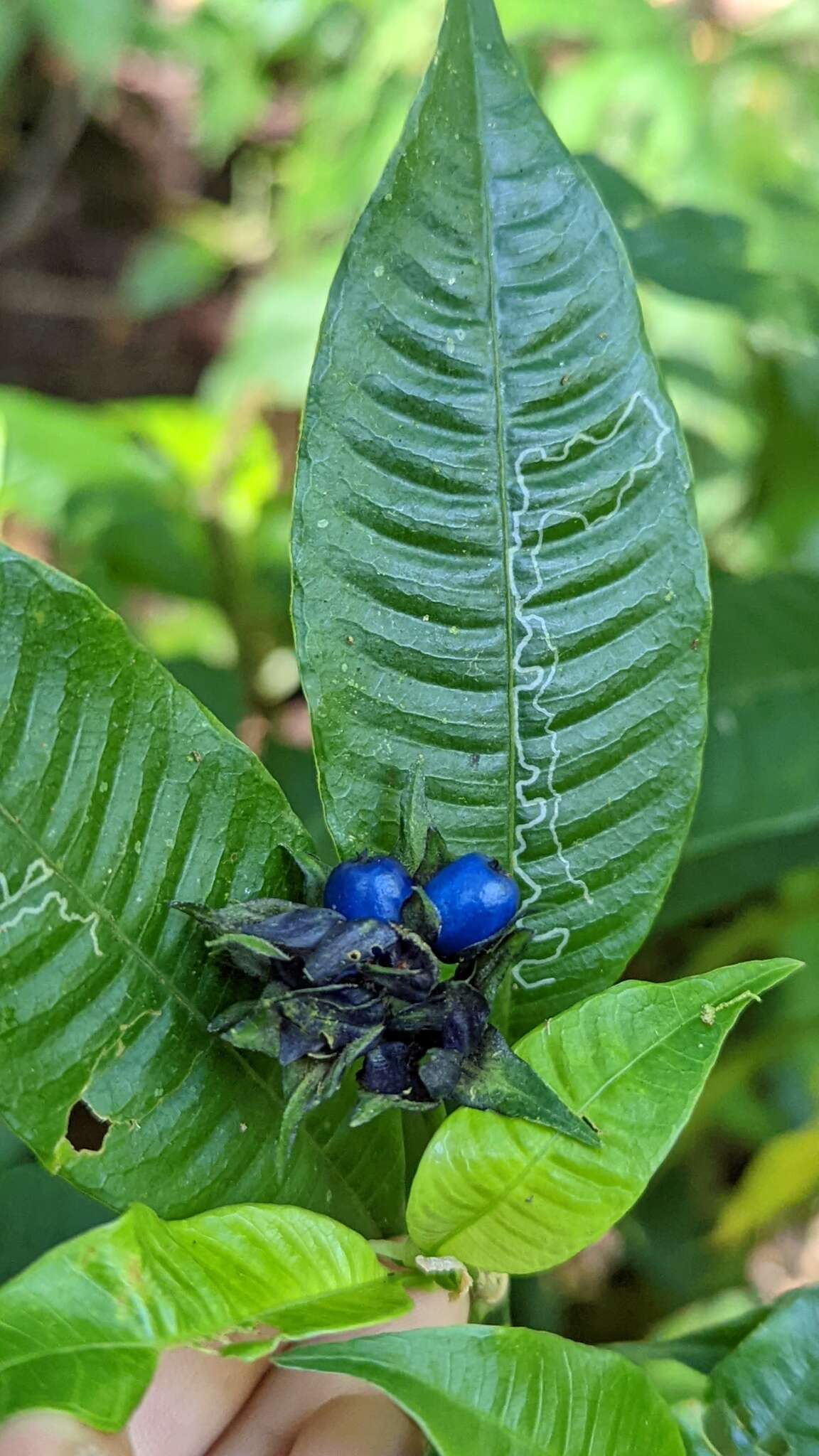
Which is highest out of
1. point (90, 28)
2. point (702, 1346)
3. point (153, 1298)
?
point (90, 28)

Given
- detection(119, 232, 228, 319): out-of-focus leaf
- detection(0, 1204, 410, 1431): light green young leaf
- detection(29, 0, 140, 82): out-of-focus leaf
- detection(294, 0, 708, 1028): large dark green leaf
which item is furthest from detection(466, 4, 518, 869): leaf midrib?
detection(119, 232, 228, 319): out-of-focus leaf

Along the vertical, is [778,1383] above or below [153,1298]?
below

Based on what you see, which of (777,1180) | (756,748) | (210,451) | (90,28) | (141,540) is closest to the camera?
(756,748)

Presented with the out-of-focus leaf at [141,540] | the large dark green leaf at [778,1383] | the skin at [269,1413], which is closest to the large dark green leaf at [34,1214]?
the skin at [269,1413]

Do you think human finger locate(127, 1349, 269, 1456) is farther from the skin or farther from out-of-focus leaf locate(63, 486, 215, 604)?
out-of-focus leaf locate(63, 486, 215, 604)

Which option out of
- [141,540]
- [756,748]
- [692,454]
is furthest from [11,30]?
[756,748]

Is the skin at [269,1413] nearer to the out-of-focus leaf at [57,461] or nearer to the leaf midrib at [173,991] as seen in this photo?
the leaf midrib at [173,991]

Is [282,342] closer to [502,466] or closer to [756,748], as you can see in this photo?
[756,748]
